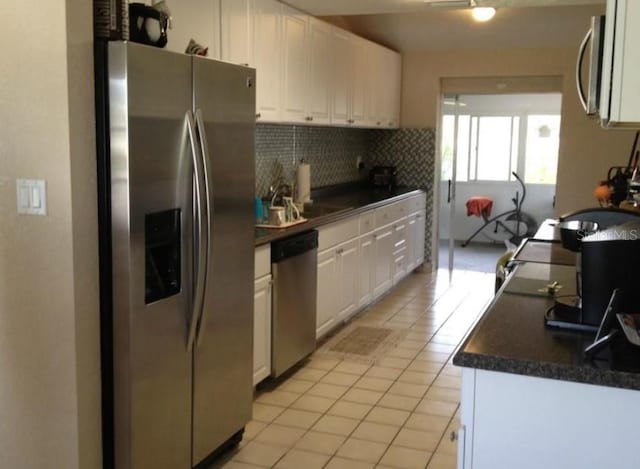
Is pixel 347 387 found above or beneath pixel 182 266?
beneath

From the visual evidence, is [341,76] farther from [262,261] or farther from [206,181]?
[206,181]

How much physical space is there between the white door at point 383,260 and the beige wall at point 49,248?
141 inches

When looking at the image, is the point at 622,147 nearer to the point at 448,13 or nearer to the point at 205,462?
the point at 448,13

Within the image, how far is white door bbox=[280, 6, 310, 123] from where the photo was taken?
4.47 meters

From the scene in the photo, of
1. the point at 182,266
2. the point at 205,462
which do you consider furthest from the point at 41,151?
the point at 205,462

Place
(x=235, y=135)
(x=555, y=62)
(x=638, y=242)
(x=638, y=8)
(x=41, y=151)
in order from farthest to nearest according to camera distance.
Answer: (x=555, y=62) → (x=235, y=135) → (x=41, y=151) → (x=638, y=242) → (x=638, y=8)

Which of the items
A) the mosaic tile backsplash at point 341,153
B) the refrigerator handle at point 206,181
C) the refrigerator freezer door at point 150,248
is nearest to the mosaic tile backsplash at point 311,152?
the mosaic tile backsplash at point 341,153

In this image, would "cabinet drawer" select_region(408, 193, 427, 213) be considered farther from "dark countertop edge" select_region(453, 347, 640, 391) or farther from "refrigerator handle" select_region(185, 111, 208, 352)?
"dark countertop edge" select_region(453, 347, 640, 391)

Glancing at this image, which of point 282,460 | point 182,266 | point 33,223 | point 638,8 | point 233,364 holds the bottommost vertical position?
point 282,460

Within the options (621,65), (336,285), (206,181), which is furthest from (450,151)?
(621,65)

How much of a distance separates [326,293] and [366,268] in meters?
0.88

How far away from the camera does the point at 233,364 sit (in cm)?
305

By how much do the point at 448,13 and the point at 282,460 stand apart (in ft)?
15.0

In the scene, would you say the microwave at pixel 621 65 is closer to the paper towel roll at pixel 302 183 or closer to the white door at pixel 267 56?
the white door at pixel 267 56
